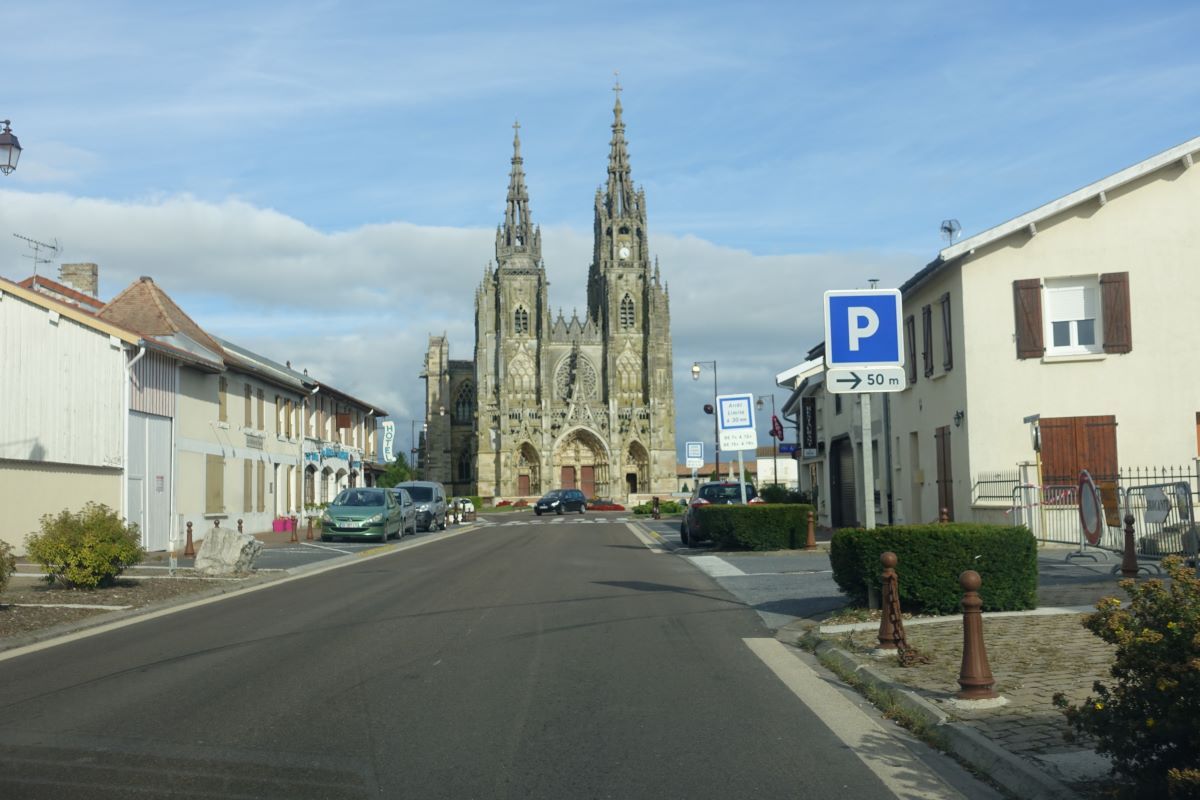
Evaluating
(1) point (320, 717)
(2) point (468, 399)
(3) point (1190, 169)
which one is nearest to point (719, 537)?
(3) point (1190, 169)

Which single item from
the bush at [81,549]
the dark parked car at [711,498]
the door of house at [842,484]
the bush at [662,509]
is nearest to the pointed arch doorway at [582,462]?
the bush at [662,509]

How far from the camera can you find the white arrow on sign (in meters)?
16.2

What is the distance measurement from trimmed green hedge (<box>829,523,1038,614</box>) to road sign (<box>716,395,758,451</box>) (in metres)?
14.7

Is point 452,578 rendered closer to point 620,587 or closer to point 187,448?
point 620,587

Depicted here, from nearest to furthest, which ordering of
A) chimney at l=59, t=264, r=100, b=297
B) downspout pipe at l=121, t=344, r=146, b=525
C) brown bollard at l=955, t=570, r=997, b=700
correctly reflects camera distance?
1. brown bollard at l=955, t=570, r=997, b=700
2. downspout pipe at l=121, t=344, r=146, b=525
3. chimney at l=59, t=264, r=100, b=297

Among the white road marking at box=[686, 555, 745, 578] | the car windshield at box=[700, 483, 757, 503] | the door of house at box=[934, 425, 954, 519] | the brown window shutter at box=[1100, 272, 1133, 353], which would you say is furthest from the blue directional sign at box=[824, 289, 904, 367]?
the car windshield at box=[700, 483, 757, 503]

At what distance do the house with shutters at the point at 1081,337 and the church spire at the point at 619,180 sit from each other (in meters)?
92.8

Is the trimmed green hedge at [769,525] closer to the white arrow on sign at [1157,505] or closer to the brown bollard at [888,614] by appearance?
the white arrow on sign at [1157,505]

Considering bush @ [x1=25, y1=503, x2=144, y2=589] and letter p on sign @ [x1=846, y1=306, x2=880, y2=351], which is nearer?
letter p on sign @ [x1=846, y1=306, x2=880, y2=351]

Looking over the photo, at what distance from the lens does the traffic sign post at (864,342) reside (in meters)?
11.2

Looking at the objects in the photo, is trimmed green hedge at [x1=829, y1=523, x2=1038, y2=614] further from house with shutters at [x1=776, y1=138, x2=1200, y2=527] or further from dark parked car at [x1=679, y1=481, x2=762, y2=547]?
dark parked car at [x1=679, y1=481, x2=762, y2=547]

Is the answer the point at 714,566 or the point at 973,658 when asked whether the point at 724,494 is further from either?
the point at 973,658

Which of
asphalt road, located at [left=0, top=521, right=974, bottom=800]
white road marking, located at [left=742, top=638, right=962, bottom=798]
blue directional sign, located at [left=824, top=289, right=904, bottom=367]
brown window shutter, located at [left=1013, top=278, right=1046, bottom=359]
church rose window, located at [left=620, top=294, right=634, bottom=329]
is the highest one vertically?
church rose window, located at [left=620, top=294, right=634, bottom=329]

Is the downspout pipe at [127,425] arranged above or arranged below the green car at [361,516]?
above
